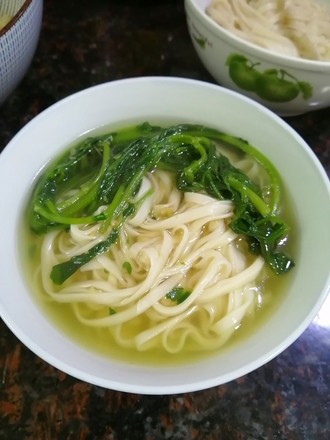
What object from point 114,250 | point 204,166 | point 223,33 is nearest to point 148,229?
point 114,250

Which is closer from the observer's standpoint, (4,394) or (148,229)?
(4,394)

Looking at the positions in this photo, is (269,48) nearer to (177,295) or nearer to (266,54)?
(266,54)

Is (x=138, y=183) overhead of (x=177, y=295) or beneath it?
overhead

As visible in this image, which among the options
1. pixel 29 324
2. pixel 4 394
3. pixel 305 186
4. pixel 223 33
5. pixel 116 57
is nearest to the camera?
pixel 29 324

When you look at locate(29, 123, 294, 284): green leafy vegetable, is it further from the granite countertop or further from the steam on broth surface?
the granite countertop

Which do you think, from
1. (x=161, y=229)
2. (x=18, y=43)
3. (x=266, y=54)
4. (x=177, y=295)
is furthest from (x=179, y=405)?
(x=18, y=43)

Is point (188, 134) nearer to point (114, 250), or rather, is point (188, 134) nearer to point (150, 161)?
point (150, 161)

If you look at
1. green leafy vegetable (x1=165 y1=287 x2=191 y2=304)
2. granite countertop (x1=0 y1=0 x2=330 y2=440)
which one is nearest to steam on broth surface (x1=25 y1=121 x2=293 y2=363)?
green leafy vegetable (x1=165 y1=287 x2=191 y2=304)
